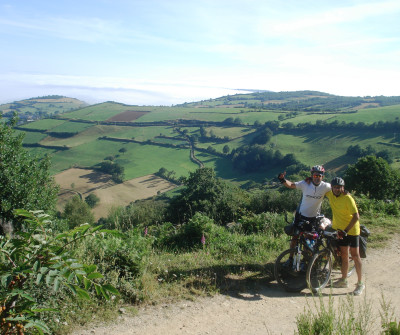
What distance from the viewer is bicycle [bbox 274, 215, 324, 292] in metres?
5.59

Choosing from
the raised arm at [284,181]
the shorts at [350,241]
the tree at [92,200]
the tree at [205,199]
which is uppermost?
the raised arm at [284,181]

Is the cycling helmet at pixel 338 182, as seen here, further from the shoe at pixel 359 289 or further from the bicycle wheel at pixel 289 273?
the shoe at pixel 359 289

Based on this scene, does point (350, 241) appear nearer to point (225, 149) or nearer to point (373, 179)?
point (373, 179)

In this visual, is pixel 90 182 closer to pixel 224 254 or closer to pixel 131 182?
pixel 131 182

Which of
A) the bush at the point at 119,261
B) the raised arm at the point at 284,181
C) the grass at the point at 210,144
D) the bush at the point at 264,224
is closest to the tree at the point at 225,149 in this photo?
the grass at the point at 210,144

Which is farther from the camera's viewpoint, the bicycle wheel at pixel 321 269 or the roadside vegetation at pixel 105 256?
the bicycle wheel at pixel 321 269

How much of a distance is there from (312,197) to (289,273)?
156cm

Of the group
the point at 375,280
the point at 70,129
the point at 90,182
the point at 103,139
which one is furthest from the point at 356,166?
the point at 70,129

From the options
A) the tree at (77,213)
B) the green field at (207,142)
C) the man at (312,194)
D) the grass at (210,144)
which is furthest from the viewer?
the green field at (207,142)

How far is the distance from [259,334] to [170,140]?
288 ft

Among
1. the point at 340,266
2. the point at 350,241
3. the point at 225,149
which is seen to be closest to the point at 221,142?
the point at 225,149

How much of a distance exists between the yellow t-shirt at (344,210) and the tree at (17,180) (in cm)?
1224

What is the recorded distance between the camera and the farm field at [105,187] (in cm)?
5427

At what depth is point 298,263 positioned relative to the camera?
18.5ft
